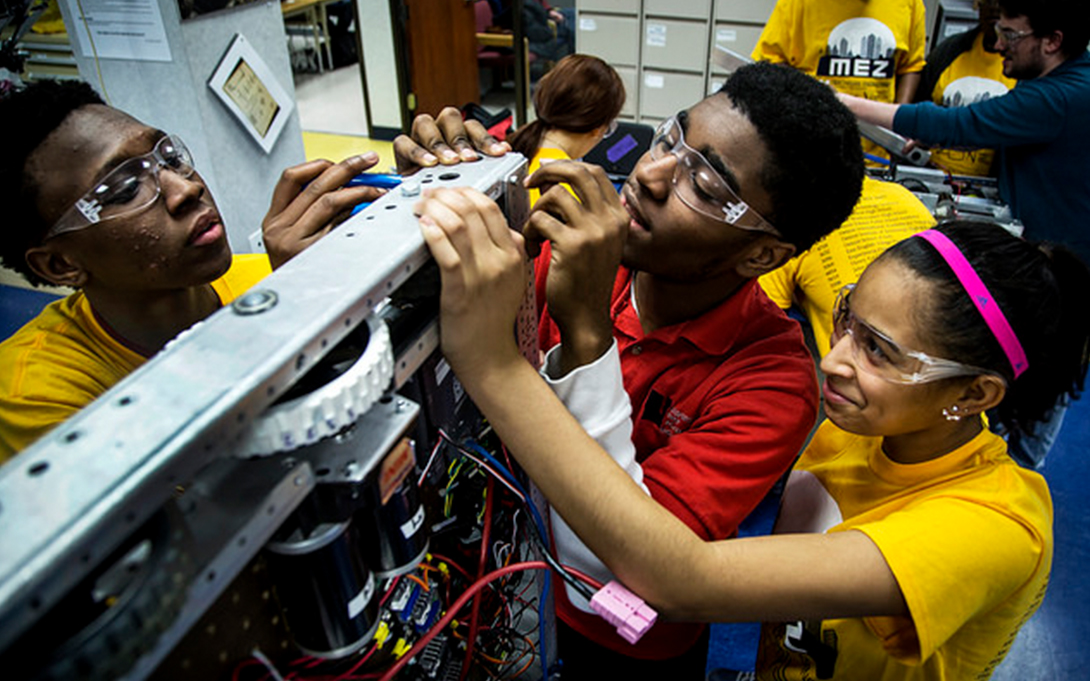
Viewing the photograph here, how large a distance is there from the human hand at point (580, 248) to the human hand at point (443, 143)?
14 cm

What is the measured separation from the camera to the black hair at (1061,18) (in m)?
2.04

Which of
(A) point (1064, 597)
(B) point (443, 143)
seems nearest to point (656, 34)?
(A) point (1064, 597)

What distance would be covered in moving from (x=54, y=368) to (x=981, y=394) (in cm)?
139

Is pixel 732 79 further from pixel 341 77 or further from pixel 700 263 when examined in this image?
pixel 341 77

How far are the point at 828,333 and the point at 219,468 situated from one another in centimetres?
165

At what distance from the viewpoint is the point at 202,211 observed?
1.15 metres

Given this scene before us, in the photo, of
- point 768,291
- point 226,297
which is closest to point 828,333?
point 768,291

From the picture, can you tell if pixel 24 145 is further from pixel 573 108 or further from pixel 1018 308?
pixel 573 108

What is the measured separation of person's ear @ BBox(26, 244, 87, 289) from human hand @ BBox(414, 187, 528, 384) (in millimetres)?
776

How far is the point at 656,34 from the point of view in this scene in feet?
15.7

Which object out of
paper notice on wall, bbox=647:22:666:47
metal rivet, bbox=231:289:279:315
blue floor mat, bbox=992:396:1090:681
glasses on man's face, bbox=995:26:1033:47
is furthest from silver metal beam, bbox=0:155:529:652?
paper notice on wall, bbox=647:22:666:47

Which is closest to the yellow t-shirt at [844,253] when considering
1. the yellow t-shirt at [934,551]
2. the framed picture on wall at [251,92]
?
the yellow t-shirt at [934,551]

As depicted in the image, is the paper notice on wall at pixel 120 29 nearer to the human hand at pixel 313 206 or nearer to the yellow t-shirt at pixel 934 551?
the human hand at pixel 313 206

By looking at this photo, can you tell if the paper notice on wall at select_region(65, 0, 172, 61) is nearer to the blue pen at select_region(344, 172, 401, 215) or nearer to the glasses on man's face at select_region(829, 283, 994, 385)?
the blue pen at select_region(344, 172, 401, 215)
